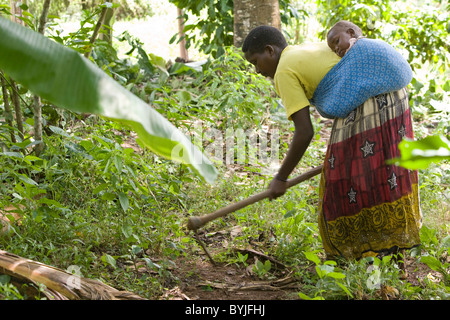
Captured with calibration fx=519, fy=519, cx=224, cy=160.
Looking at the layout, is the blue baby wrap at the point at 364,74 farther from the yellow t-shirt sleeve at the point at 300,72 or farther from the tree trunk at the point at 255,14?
the tree trunk at the point at 255,14

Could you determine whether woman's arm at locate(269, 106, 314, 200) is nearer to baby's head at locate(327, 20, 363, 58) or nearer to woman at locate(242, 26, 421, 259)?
woman at locate(242, 26, 421, 259)

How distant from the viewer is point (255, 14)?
5.19 meters

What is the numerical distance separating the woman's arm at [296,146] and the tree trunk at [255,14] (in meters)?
2.80

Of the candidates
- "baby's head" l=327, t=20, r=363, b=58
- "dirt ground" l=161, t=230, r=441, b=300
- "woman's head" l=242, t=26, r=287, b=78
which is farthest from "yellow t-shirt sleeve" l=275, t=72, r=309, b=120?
"dirt ground" l=161, t=230, r=441, b=300

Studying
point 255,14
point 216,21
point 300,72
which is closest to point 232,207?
point 300,72

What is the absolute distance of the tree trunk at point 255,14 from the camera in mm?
5156

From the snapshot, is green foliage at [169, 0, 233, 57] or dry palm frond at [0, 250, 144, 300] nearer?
dry palm frond at [0, 250, 144, 300]

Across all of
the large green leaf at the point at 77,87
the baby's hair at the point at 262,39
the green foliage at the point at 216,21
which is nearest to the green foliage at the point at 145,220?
the large green leaf at the point at 77,87

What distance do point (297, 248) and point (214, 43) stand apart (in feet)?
13.3

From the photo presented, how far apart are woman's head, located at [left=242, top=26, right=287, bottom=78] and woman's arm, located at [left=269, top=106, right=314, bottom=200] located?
354 mm

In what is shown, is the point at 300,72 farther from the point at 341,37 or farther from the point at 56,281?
the point at 56,281

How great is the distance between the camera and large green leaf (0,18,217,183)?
4.86 feet
